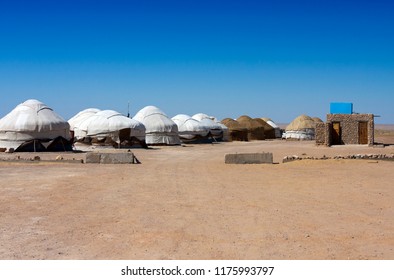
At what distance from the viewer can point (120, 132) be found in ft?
95.4

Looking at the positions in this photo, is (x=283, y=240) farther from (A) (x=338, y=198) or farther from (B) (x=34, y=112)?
(B) (x=34, y=112)

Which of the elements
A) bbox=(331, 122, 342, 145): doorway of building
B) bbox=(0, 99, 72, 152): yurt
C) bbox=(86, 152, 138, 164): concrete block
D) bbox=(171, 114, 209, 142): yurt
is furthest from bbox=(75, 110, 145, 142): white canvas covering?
bbox=(331, 122, 342, 145): doorway of building

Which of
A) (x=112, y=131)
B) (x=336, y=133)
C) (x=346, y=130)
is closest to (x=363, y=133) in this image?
(x=346, y=130)

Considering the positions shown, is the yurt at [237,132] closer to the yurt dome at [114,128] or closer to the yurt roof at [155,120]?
the yurt roof at [155,120]

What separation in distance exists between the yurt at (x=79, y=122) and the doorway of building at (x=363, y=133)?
677 inches

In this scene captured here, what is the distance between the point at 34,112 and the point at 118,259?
71.8 feet

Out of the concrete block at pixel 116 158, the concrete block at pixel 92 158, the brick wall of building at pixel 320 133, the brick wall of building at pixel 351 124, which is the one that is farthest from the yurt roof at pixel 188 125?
the concrete block at pixel 92 158

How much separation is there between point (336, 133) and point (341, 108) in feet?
8.61

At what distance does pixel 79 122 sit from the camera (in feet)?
121

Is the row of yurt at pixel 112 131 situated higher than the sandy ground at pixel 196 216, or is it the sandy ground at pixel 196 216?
the row of yurt at pixel 112 131

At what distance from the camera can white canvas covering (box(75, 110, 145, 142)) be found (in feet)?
Result: 95.3

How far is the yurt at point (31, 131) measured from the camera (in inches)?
967

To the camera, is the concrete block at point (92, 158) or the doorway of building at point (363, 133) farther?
the doorway of building at point (363, 133)
